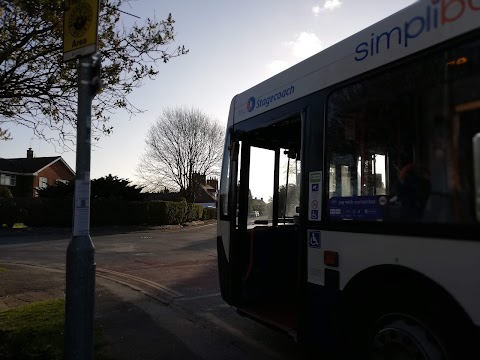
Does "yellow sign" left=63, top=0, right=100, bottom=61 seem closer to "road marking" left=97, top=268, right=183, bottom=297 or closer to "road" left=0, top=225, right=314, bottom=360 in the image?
"road" left=0, top=225, right=314, bottom=360

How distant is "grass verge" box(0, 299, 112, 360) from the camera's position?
4047 millimetres

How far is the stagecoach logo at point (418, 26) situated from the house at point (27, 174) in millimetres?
48734

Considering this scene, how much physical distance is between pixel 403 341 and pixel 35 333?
4103mm

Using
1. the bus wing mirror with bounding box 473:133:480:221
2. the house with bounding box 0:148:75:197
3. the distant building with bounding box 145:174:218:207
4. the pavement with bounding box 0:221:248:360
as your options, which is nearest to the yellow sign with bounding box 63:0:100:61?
the bus wing mirror with bounding box 473:133:480:221

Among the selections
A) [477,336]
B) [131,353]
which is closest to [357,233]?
[477,336]

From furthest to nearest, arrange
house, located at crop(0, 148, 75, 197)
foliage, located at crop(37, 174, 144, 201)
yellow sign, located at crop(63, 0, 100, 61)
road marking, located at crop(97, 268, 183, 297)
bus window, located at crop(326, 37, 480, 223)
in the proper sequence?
house, located at crop(0, 148, 75, 197)
foliage, located at crop(37, 174, 144, 201)
road marking, located at crop(97, 268, 183, 297)
yellow sign, located at crop(63, 0, 100, 61)
bus window, located at crop(326, 37, 480, 223)

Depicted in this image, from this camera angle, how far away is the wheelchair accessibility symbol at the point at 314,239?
3.78 m

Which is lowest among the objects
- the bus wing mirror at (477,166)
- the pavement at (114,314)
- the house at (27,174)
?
the pavement at (114,314)

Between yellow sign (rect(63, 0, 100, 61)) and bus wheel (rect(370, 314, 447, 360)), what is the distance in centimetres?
322

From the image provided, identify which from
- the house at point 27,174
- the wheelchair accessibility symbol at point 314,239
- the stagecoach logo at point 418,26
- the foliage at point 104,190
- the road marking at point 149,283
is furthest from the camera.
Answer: the house at point 27,174

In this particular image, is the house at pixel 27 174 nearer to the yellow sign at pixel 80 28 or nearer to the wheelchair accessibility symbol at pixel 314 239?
the yellow sign at pixel 80 28

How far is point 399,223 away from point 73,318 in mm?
2675

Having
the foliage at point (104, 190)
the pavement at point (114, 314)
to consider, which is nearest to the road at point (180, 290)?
the pavement at point (114, 314)

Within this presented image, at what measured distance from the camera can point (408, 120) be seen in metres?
3.07
